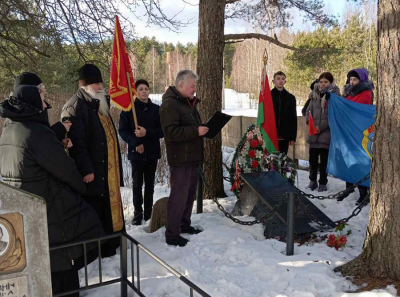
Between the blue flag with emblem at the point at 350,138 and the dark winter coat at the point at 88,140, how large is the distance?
11.6ft

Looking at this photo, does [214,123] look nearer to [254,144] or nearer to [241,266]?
[241,266]

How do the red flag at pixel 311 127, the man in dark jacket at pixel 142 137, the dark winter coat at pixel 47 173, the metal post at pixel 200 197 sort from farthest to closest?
the red flag at pixel 311 127 < the metal post at pixel 200 197 < the man in dark jacket at pixel 142 137 < the dark winter coat at pixel 47 173

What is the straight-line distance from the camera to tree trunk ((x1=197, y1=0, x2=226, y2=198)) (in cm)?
609

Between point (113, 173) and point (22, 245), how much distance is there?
2.38m

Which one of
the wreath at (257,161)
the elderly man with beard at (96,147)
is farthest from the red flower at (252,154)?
the elderly man with beard at (96,147)

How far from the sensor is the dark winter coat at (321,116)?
6.13m

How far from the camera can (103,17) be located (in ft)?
23.2

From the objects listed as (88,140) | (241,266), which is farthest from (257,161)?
(88,140)

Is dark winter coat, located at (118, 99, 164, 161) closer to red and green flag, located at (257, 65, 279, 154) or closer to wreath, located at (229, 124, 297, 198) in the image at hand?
wreath, located at (229, 124, 297, 198)

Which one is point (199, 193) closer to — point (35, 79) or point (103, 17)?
point (35, 79)

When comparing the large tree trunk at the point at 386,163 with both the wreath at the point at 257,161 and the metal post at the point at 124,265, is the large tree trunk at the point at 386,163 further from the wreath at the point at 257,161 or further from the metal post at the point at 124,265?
the wreath at the point at 257,161

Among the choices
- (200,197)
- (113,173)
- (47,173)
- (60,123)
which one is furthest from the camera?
(200,197)

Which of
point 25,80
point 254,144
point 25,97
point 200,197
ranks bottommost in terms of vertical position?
point 200,197

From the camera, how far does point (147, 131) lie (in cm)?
519
